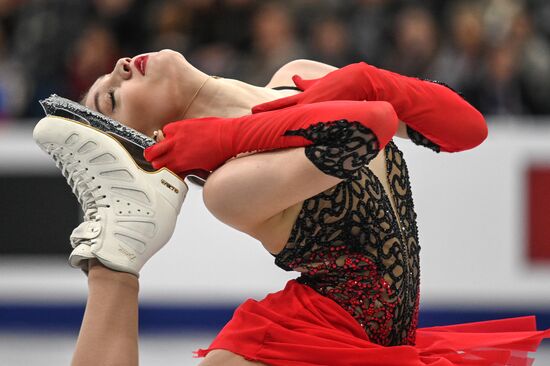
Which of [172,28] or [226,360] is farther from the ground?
[172,28]

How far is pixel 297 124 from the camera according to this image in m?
2.09

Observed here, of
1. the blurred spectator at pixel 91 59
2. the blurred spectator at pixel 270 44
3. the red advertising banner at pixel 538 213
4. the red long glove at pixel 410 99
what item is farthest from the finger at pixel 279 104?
the blurred spectator at pixel 91 59

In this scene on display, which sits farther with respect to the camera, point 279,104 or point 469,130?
point 469,130

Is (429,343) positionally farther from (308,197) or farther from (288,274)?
(288,274)

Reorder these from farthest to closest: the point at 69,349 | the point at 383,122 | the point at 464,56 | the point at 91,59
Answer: the point at 91,59
the point at 464,56
the point at 69,349
the point at 383,122

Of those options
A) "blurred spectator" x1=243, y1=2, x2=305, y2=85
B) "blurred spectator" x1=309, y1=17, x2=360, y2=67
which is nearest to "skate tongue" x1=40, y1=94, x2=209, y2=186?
"blurred spectator" x1=243, y1=2, x2=305, y2=85

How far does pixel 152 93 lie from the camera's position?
8.15 ft

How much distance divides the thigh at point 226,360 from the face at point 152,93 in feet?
1.98

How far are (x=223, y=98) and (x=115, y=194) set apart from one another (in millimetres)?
377

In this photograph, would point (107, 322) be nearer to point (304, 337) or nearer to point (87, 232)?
point (87, 232)

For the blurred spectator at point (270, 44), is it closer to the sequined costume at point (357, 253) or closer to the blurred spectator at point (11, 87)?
the blurred spectator at point (11, 87)

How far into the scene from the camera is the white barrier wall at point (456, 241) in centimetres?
530

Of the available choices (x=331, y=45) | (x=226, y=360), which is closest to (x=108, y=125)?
(x=226, y=360)

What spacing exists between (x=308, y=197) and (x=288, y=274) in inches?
123
